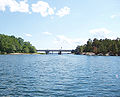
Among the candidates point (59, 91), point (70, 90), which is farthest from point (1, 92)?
point (70, 90)

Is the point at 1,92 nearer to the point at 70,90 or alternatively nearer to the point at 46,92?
the point at 46,92

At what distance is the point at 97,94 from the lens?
22766 mm

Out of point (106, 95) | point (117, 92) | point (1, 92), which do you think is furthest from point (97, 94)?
point (1, 92)

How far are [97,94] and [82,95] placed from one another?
234cm

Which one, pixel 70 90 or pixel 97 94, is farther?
pixel 70 90

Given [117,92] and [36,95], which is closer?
[36,95]

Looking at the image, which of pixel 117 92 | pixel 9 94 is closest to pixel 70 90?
pixel 117 92

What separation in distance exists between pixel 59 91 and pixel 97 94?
18.1 feet

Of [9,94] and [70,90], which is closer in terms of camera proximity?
[9,94]

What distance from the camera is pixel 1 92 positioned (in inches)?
897

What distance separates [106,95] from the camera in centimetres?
2228

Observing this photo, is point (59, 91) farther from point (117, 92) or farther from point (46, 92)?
point (117, 92)

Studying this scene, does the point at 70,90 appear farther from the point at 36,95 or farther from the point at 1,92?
the point at 1,92

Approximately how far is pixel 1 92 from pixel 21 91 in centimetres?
276
